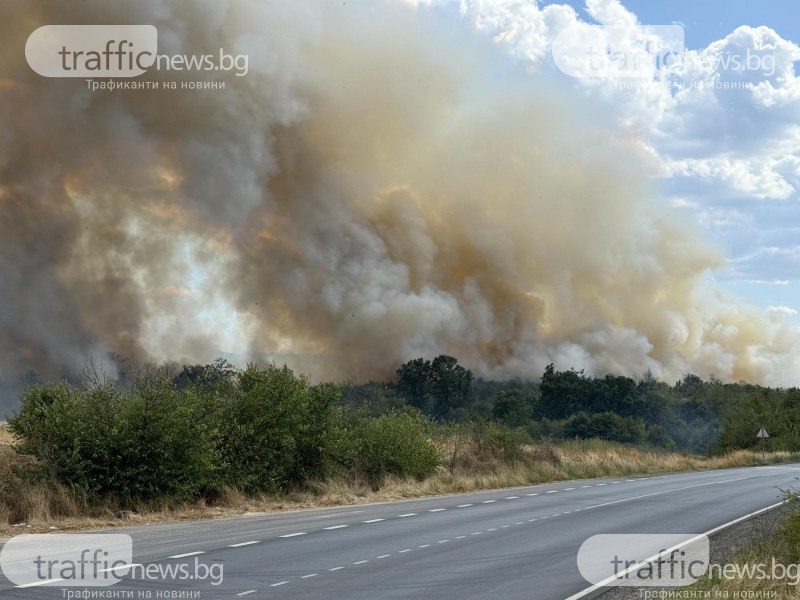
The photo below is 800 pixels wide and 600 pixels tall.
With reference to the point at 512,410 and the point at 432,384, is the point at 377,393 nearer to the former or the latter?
the point at 432,384

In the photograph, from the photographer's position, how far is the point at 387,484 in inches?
1057

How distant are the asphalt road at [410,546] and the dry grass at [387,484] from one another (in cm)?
148

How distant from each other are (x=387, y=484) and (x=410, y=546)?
540 inches

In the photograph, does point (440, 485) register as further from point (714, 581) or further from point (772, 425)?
point (772, 425)

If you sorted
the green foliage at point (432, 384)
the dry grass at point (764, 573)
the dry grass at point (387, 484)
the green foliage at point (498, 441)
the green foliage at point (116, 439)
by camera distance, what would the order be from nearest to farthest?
the dry grass at point (764, 573), the dry grass at point (387, 484), the green foliage at point (116, 439), the green foliage at point (498, 441), the green foliage at point (432, 384)

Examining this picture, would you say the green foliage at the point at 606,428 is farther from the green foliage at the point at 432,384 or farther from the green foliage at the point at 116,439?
the green foliage at the point at 116,439

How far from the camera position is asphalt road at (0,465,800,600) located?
9492 mm

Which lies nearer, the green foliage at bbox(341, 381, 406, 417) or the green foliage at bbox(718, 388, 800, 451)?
the green foliage at bbox(718, 388, 800, 451)

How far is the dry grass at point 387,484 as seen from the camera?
16.7 meters

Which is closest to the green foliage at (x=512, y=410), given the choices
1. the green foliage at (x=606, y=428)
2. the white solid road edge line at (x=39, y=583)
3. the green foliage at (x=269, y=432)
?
the green foliage at (x=606, y=428)

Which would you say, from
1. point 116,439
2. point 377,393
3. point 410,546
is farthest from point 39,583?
point 377,393

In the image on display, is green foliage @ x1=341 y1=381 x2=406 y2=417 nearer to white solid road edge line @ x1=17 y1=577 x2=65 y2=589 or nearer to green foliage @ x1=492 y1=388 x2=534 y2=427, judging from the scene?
green foliage @ x1=492 y1=388 x2=534 y2=427

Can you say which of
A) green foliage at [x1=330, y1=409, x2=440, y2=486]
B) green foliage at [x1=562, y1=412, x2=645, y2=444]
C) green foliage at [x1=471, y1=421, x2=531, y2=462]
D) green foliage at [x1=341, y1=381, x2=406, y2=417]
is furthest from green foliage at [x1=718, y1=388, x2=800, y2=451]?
green foliage at [x1=330, y1=409, x2=440, y2=486]

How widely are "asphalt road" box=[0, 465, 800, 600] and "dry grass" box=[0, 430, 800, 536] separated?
58.3 inches
